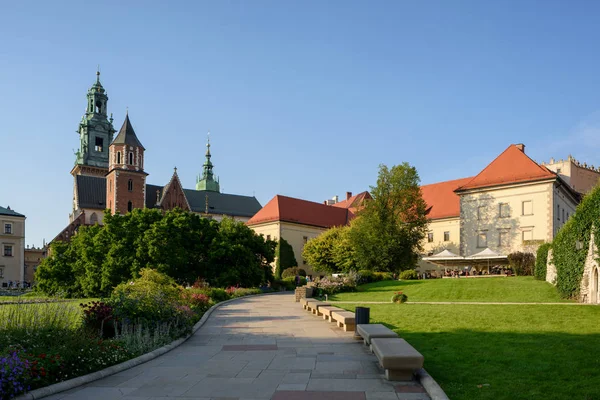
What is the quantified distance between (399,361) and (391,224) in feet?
136

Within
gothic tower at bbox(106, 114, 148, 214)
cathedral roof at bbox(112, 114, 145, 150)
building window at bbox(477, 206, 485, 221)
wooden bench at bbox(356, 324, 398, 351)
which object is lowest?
wooden bench at bbox(356, 324, 398, 351)

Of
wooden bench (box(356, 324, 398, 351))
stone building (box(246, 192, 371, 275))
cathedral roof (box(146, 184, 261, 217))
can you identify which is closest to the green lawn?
wooden bench (box(356, 324, 398, 351))

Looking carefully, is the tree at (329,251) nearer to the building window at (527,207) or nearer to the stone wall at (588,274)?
the building window at (527,207)

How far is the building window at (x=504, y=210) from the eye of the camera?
48156 millimetres

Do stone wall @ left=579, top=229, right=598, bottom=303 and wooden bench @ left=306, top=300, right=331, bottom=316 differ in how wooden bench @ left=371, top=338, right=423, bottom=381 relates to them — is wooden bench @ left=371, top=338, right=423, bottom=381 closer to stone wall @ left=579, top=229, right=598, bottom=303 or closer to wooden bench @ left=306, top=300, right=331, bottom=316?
wooden bench @ left=306, top=300, right=331, bottom=316

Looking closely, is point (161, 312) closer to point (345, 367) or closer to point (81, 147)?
point (345, 367)

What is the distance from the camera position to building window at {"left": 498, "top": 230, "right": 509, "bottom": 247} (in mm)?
48219

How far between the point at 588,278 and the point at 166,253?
28142 millimetres

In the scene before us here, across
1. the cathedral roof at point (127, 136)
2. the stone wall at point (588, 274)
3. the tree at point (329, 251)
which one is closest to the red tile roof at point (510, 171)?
the tree at point (329, 251)

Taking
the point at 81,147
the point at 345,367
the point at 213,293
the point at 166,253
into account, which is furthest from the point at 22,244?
the point at 345,367

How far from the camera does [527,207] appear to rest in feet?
154

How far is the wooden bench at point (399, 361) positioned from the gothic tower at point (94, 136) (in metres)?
106

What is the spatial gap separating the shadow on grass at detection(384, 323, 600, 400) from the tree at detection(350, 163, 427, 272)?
35.5 metres

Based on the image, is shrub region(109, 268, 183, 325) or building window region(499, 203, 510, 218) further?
building window region(499, 203, 510, 218)
